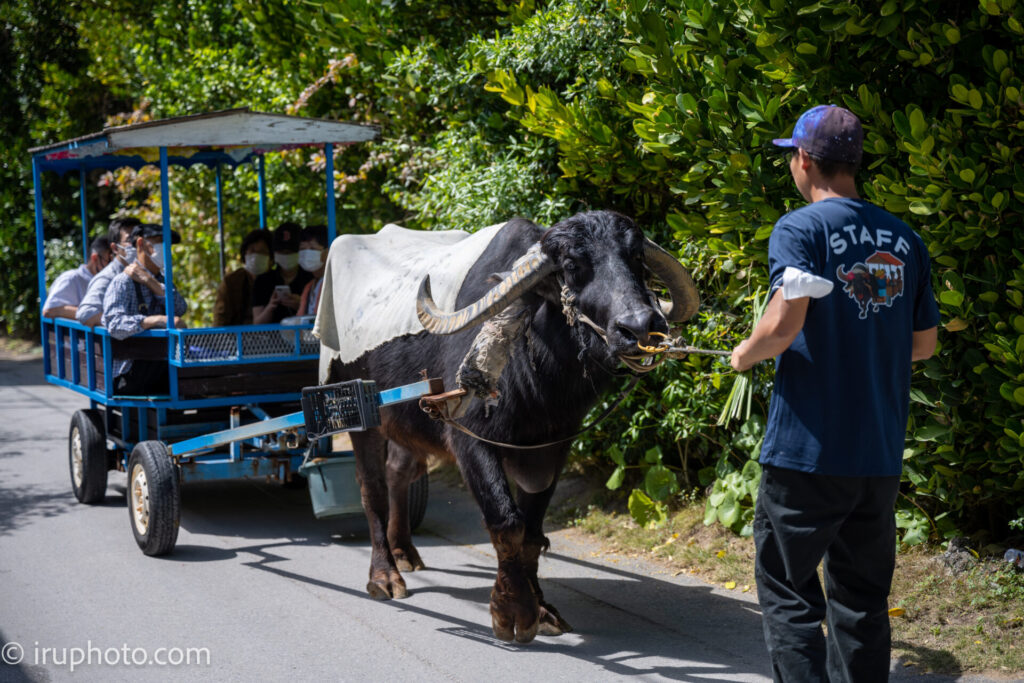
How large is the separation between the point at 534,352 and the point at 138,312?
153 inches

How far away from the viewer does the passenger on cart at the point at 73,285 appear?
8.27 meters

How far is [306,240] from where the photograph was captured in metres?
7.90

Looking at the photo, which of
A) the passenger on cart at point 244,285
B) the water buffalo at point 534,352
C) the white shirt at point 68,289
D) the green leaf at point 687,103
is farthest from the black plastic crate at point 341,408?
the white shirt at point 68,289

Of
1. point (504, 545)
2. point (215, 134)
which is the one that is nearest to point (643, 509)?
point (504, 545)

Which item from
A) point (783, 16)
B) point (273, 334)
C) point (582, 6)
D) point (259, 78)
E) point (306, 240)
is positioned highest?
point (259, 78)

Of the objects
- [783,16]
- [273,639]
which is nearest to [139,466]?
[273,639]

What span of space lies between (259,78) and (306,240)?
330 centimetres

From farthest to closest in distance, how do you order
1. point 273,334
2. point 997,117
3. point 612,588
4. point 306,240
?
point 306,240 → point 273,334 → point 612,588 → point 997,117

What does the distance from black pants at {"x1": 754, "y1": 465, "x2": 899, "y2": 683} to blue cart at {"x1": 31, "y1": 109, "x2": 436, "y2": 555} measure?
3.29 m

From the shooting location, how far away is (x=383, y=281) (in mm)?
6039

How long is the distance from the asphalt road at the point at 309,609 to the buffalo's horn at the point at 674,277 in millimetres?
1599

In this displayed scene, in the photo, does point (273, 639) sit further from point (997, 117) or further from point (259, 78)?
point (259, 78)

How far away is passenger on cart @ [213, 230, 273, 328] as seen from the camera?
7.95 metres

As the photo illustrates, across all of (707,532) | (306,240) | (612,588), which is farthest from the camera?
(306,240)
